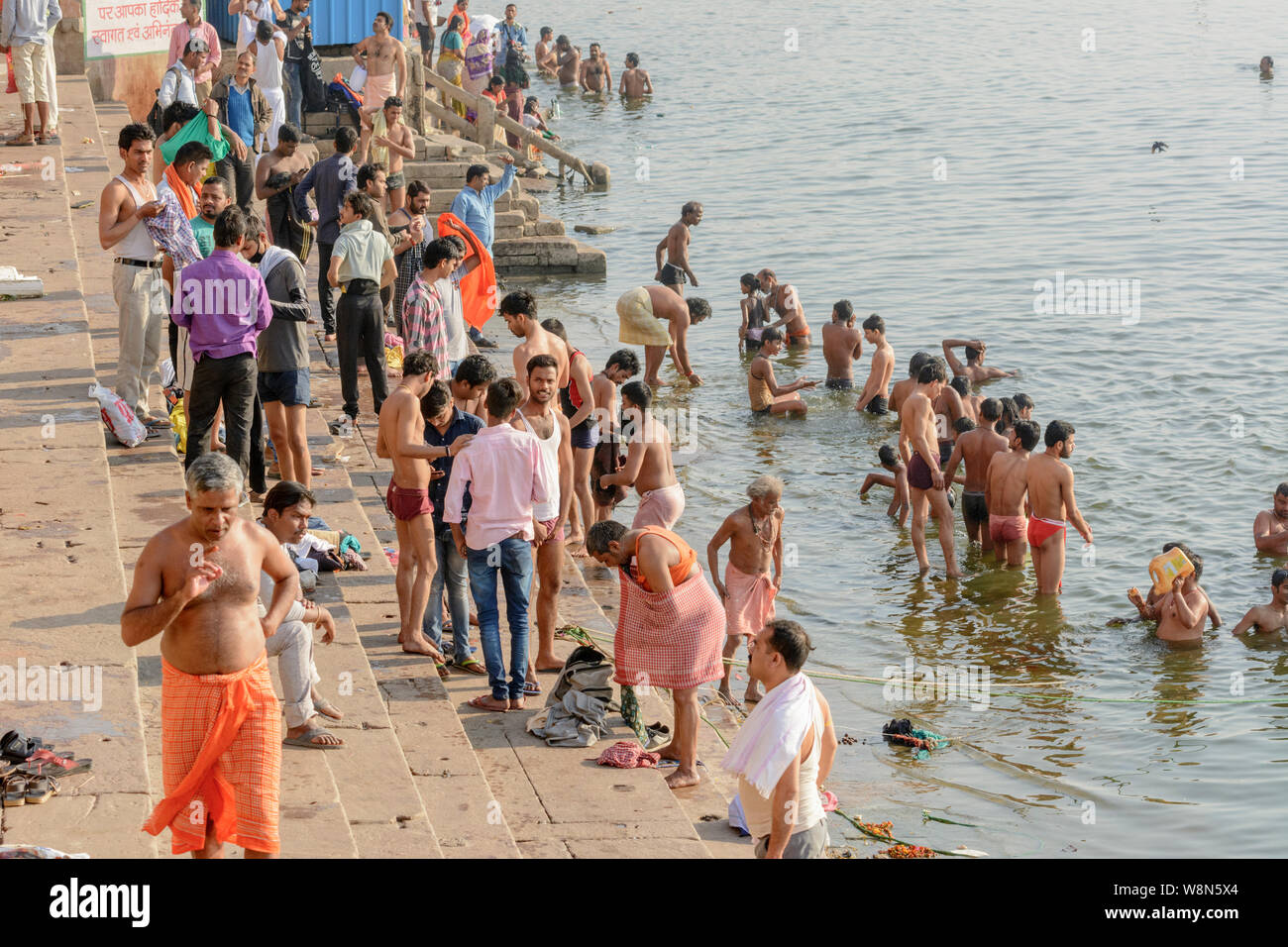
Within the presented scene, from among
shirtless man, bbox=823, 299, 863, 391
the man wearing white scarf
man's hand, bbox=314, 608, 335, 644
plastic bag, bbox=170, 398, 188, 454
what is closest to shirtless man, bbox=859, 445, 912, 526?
shirtless man, bbox=823, 299, 863, 391

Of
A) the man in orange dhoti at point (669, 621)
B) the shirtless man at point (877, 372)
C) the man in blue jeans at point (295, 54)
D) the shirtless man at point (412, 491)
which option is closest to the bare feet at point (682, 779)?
the man in orange dhoti at point (669, 621)

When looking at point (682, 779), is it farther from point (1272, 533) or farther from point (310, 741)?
point (1272, 533)

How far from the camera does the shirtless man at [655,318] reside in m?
15.4

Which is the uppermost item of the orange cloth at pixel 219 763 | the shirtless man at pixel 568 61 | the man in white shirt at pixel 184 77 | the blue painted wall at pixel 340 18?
the shirtless man at pixel 568 61

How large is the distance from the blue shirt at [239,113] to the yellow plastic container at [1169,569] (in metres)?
8.88

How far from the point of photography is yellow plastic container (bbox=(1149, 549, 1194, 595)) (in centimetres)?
1038

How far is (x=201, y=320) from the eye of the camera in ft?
26.1

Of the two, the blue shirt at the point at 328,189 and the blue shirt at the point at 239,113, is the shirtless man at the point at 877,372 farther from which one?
the blue shirt at the point at 239,113

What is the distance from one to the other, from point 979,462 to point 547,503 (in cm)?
527

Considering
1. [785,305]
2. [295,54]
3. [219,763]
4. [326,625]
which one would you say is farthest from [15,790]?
[295,54]

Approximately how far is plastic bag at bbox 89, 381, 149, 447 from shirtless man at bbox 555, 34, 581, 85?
92.9 ft

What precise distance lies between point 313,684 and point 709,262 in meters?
17.2

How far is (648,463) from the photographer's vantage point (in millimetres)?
9492
